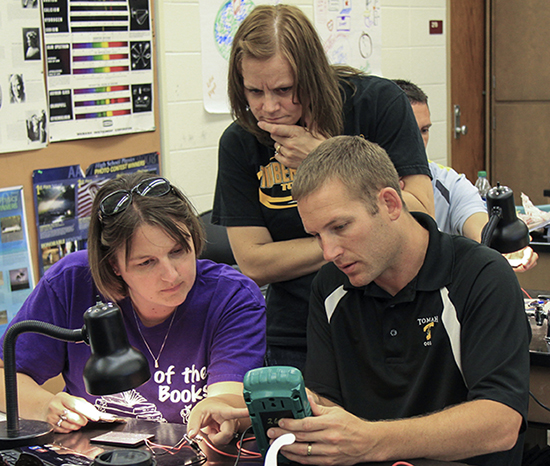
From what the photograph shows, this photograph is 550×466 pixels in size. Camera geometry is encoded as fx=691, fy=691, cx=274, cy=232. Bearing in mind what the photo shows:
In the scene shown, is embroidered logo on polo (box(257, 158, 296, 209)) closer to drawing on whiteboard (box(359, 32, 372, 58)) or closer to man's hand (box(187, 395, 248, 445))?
man's hand (box(187, 395, 248, 445))

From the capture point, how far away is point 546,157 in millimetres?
5160

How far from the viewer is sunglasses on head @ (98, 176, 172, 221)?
4.86 feet

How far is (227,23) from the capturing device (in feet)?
10.5

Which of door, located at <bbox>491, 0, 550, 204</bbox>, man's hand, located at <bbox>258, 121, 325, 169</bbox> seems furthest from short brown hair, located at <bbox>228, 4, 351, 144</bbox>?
door, located at <bbox>491, 0, 550, 204</bbox>

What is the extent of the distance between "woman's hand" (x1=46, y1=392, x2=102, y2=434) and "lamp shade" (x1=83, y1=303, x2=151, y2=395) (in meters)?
0.31

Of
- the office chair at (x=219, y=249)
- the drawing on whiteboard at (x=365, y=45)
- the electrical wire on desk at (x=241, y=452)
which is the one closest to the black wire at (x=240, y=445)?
the electrical wire on desk at (x=241, y=452)

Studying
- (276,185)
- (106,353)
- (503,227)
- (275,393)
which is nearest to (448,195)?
(503,227)

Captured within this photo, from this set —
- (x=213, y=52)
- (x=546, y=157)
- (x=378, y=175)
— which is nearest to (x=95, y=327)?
(x=378, y=175)

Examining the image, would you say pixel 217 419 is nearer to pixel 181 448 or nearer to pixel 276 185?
pixel 181 448

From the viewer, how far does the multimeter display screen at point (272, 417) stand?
114 centimetres

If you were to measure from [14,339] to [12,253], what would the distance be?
4.57 feet

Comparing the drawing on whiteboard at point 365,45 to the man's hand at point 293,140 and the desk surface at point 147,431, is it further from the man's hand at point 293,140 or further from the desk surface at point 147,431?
the desk surface at point 147,431

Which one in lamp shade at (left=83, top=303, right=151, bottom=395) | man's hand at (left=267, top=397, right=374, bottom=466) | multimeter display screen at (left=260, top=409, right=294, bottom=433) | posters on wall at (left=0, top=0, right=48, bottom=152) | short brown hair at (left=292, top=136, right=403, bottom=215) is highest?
posters on wall at (left=0, top=0, right=48, bottom=152)

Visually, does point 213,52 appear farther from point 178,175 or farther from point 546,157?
point 546,157
